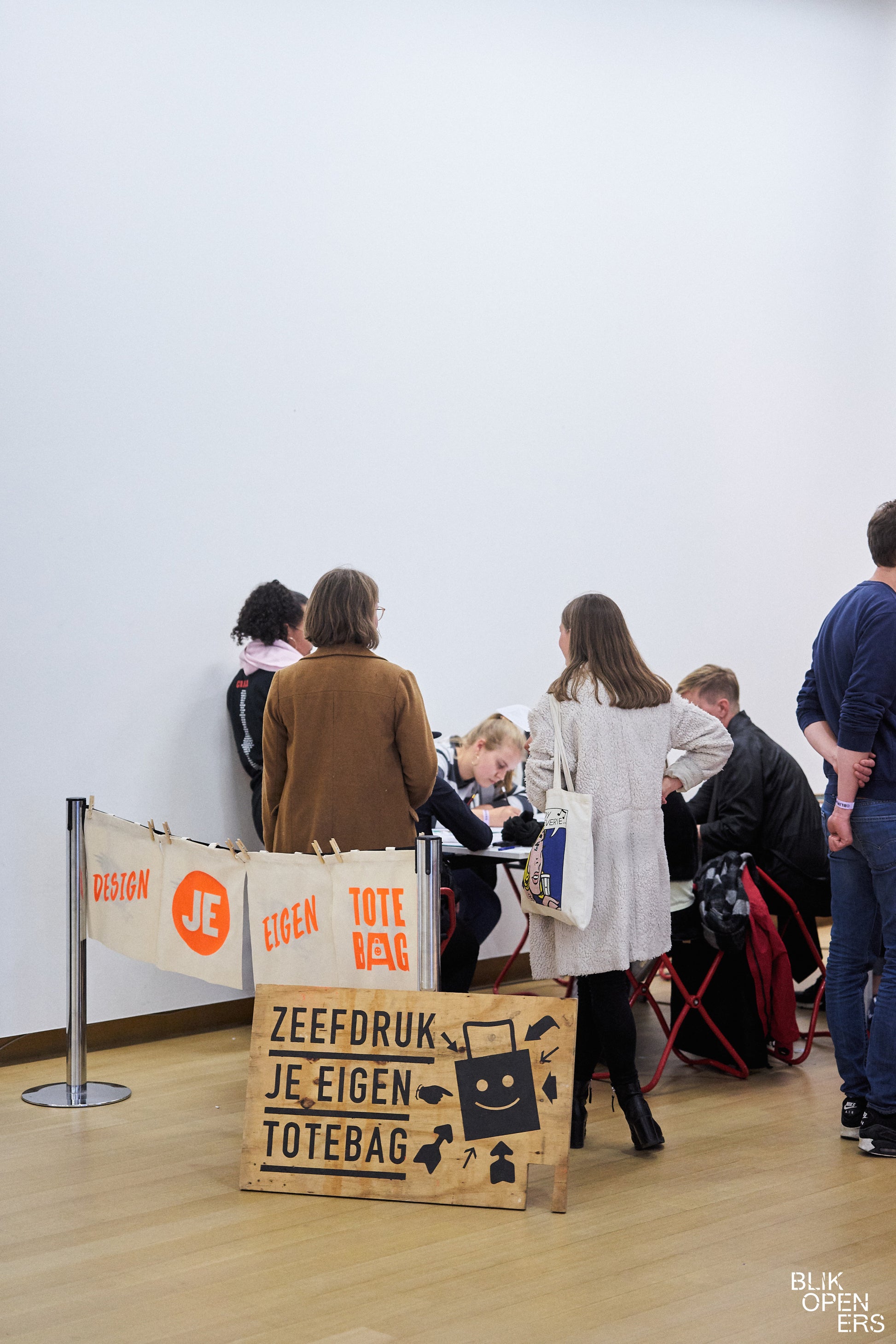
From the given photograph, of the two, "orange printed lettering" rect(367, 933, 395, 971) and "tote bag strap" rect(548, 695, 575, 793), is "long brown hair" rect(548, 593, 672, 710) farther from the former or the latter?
"orange printed lettering" rect(367, 933, 395, 971)

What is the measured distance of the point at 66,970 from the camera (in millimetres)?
4215

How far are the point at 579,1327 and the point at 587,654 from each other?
1.61 metres

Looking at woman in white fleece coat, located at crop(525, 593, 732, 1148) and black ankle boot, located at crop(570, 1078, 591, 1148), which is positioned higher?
woman in white fleece coat, located at crop(525, 593, 732, 1148)

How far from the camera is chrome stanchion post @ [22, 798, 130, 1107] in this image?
3.99 meters

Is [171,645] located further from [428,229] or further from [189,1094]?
[428,229]

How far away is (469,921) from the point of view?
475 centimetres

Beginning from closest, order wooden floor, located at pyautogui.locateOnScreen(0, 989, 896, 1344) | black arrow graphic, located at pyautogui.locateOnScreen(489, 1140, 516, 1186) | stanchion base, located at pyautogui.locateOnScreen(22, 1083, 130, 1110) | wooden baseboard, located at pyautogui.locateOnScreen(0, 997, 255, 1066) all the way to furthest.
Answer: wooden floor, located at pyautogui.locateOnScreen(0, 989, 896, 1344)
black arrow graphic, located at pyautogui.locateOnScreen(489, 1140, 516, 1186)
stanchion base, located at pyautogui.locateOnScreen(22, 1083, 130, 1110)
wooden baseboard, located at pyautogui.locateOnScreen(0, 997, 255, 1066)

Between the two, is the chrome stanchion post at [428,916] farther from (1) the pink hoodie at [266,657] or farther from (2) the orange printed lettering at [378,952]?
(1) the pink hoodie at [266,657]

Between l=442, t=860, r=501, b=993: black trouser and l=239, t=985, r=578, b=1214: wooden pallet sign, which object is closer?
l=239, t=985, r=578, b=1214: wooden pallet sign

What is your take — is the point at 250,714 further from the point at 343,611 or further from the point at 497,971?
the point at 497,971

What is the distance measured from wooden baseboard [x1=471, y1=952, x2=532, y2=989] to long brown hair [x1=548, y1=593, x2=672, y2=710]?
2.42 meters

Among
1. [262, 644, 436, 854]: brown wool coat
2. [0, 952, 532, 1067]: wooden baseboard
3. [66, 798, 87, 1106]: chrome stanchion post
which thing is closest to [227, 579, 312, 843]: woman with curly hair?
[0, 952, 532, 1067]: wooden baseboard

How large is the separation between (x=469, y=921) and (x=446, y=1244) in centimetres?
198

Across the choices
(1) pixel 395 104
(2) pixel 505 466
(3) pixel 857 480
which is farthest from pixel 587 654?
(3) pixel 857 480
